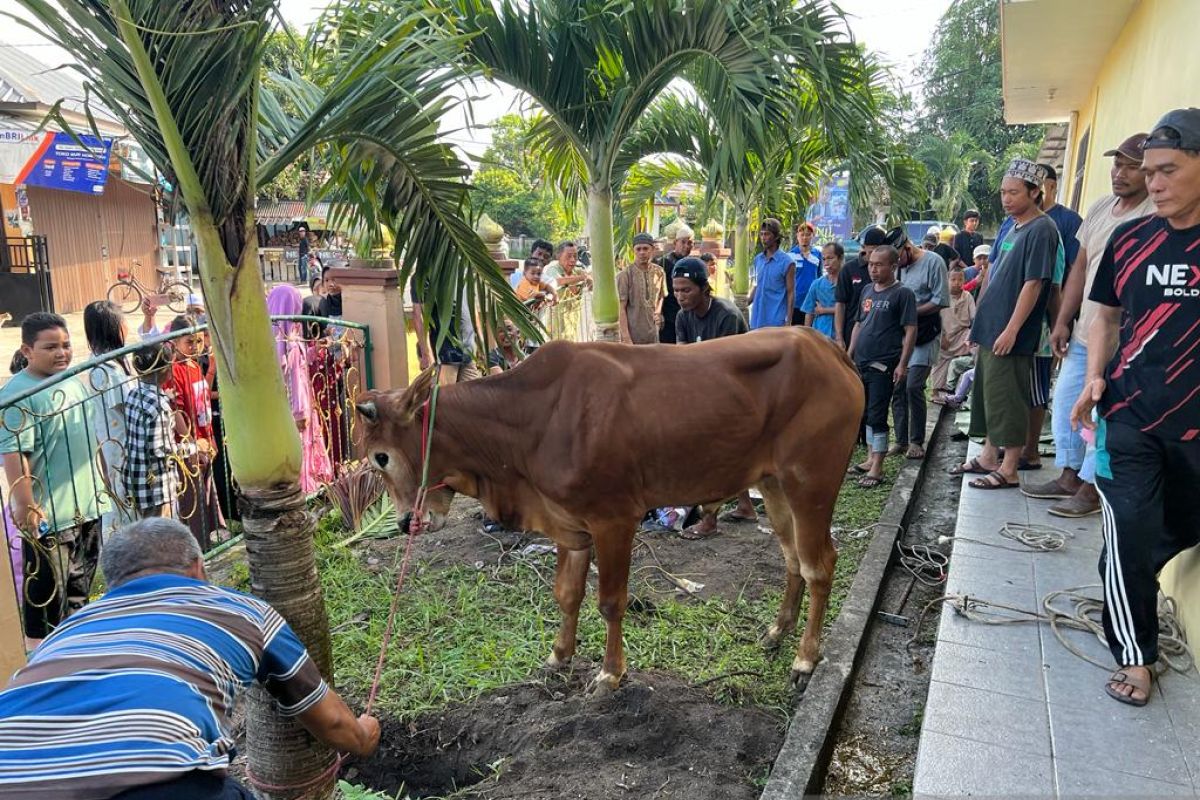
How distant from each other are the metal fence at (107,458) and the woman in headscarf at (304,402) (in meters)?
0.01

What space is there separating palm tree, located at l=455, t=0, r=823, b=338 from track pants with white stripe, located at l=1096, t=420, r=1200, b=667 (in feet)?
9.45

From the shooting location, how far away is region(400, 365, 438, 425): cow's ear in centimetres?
361

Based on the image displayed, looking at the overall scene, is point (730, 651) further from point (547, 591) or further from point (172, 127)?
point (172, 127)

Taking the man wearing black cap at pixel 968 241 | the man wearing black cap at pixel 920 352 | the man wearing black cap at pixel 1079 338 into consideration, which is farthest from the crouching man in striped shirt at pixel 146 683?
the man wearing black cap at pixel 968 241

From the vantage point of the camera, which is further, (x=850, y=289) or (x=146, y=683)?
(x=850, y=289)

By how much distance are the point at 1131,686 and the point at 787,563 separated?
1.56 meters

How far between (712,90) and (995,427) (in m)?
2.96

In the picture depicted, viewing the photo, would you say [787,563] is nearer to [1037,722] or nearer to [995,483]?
[1037,722]

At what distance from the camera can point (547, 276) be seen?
998cm

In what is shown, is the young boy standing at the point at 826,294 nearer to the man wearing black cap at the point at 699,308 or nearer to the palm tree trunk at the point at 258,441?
the man wearing black cap at the point at 699,308

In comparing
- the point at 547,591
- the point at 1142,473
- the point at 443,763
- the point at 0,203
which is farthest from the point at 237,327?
the point at 0,203

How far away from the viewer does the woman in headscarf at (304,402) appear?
19.7ft

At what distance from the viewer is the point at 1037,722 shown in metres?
3.18

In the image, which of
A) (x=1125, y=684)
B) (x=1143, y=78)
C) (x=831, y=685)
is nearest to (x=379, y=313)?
(x=831, y=685)
